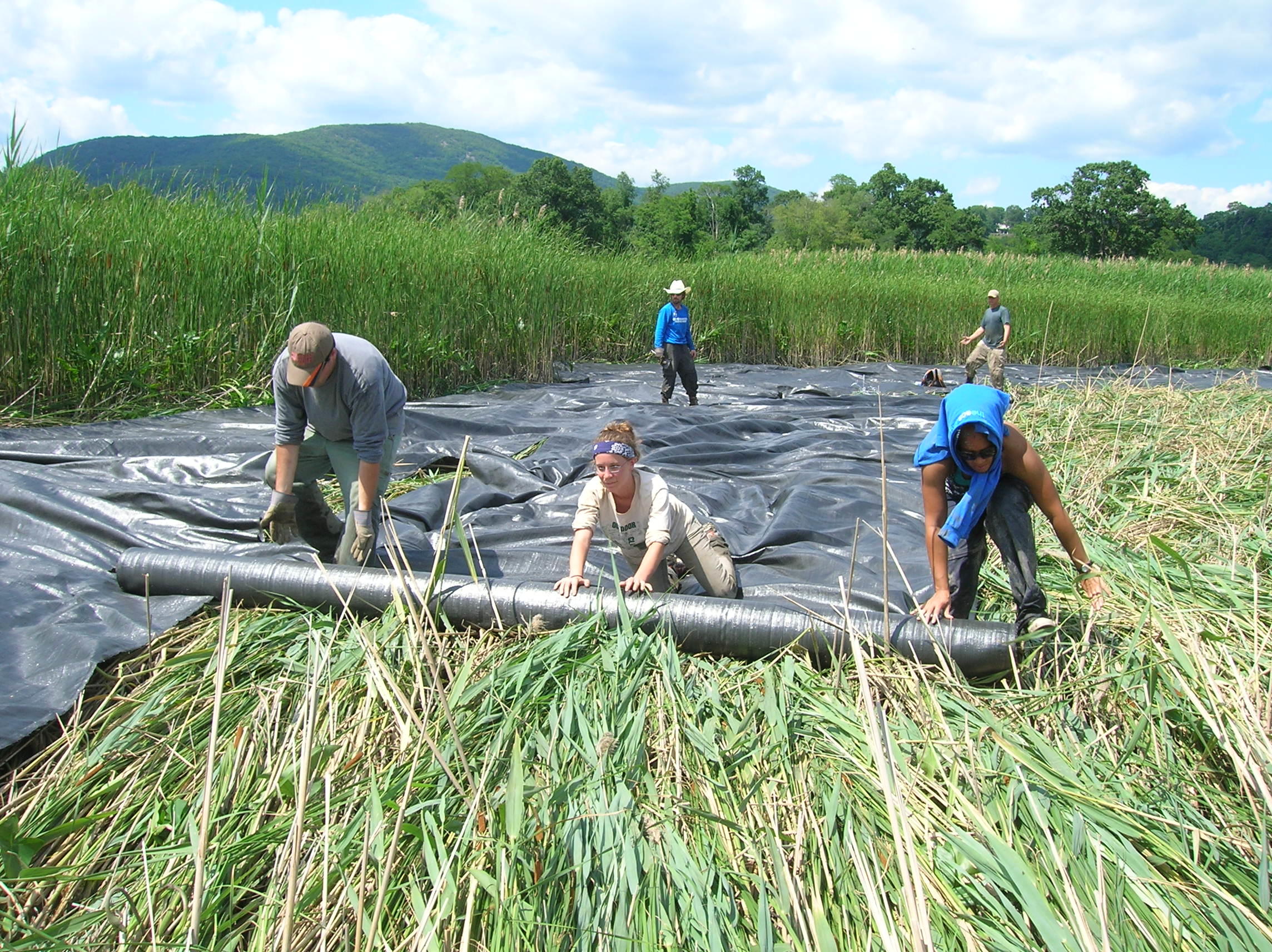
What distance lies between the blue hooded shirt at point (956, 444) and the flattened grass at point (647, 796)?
459 mm

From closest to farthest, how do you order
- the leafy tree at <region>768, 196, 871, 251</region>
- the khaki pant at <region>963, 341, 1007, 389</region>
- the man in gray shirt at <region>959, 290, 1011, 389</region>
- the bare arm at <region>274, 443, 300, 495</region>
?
the bare arm at <region>274, 443, 300, 495</region>
the khaki pant at <region>963, 341, 1007, 389</region>
the man in gray shirt at <region>959, 290, 1011, 389</region>
the leafy tree at <region>768, 196, 871, 251</region>

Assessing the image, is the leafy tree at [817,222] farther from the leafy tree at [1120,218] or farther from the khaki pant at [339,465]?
the khaki pant at [339,465]

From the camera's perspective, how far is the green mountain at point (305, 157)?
24.0ft

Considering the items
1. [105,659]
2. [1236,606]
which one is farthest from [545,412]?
[1236,606]

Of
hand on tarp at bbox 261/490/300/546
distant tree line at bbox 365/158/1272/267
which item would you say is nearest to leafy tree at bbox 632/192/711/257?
distant tree line at bbox 365/158/1272/267

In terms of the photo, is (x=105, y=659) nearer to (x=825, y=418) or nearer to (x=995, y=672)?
(x=995, y=672)

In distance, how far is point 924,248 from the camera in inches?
1549

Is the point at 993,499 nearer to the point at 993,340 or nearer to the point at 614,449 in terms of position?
the point at 614,449

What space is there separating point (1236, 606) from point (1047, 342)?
13.3m

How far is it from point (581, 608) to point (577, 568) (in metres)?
0.20

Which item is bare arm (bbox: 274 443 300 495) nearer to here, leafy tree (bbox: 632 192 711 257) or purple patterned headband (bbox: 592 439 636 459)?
purple patterned headband (bbox: 592 439 636 459)

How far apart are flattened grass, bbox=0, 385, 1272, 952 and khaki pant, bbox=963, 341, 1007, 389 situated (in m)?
7.95

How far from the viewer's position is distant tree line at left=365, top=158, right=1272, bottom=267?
26.6 m

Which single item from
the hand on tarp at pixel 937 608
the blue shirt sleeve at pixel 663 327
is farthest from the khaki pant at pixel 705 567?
the blue shirt sleeve at pixel 663 327
